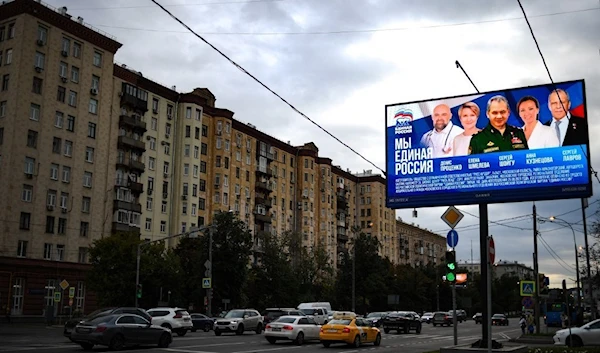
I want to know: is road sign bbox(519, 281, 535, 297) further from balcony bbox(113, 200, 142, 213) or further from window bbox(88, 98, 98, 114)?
window bbox(88, 98, 98, 114)

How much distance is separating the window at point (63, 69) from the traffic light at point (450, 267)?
51.5 m

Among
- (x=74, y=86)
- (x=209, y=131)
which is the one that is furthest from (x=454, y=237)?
(x=209, y=131)

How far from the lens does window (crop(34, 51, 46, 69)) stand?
59344 mm

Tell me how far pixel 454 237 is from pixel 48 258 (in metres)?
47.3

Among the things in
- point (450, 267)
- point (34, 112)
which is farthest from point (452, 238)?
Answer: point (34, 112)

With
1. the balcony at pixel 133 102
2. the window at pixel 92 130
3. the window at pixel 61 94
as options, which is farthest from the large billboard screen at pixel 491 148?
the balcony at pixel 133 102

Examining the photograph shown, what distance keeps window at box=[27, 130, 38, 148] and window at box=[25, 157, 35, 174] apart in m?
1.31

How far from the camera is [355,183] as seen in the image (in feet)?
404

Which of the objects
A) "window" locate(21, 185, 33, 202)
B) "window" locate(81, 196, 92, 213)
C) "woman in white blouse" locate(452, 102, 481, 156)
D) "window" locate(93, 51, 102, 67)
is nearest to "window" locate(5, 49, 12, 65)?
"window" locate(93, 51, 102, 67)

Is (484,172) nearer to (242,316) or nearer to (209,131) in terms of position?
(242,316)

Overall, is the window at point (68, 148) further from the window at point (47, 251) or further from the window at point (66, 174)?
the window at point (47, 251)

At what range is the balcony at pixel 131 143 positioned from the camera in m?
68.1

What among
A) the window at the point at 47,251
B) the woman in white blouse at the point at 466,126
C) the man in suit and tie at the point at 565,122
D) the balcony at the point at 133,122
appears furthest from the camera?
the balcony at the point at 133,122

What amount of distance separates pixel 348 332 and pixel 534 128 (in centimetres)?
1218
